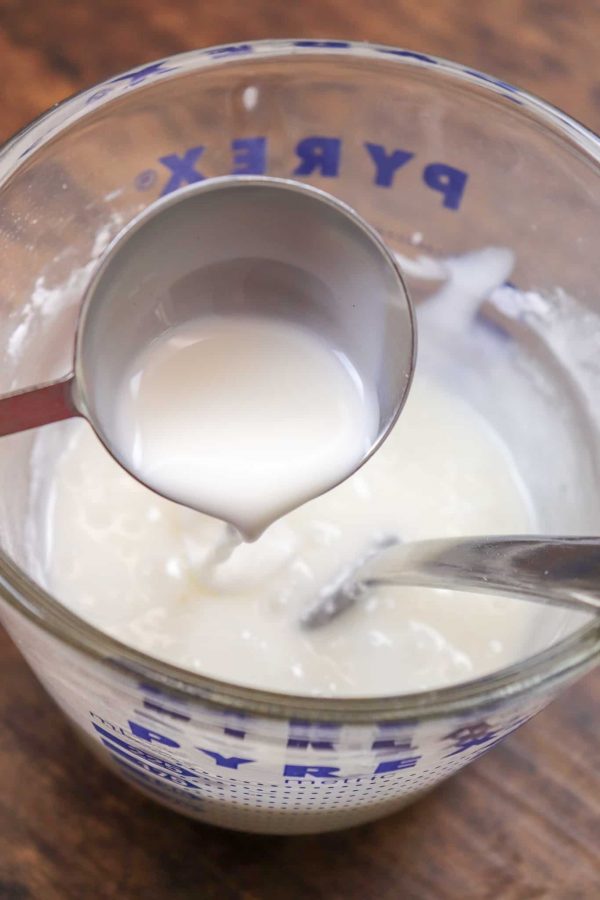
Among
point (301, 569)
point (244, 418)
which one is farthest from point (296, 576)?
point (244, 418)

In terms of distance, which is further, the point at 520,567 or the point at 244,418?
the point at 244,418

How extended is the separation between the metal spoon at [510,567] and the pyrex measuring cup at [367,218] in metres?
0.03

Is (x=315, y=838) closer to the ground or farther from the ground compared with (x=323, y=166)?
closer to the ground

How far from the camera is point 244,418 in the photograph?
619 millimetres

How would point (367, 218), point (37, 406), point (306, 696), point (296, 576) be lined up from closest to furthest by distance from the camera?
point (306, 696)
point (37, 406)
point (296, 576)
point (367, 218)

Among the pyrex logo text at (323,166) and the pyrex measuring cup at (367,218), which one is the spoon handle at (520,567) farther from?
the pyrex logo text at (323,166)

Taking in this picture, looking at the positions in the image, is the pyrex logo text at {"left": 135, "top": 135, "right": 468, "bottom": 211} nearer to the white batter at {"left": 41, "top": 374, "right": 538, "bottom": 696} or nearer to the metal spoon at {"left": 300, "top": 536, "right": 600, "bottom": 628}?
the white batter at {"left": 41, "top": 374, "right": 538, "bottom": 696}

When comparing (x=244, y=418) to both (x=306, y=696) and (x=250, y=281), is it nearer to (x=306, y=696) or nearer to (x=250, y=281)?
(x=250, y=281)

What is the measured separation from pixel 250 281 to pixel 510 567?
0.25m

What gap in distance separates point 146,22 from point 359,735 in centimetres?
70

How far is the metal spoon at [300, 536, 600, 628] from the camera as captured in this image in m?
0.48

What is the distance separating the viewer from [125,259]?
59 centimetres

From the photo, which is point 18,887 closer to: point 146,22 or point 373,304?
point 373,304

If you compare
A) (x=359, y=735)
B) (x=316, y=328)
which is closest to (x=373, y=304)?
(x=316, y=328)
